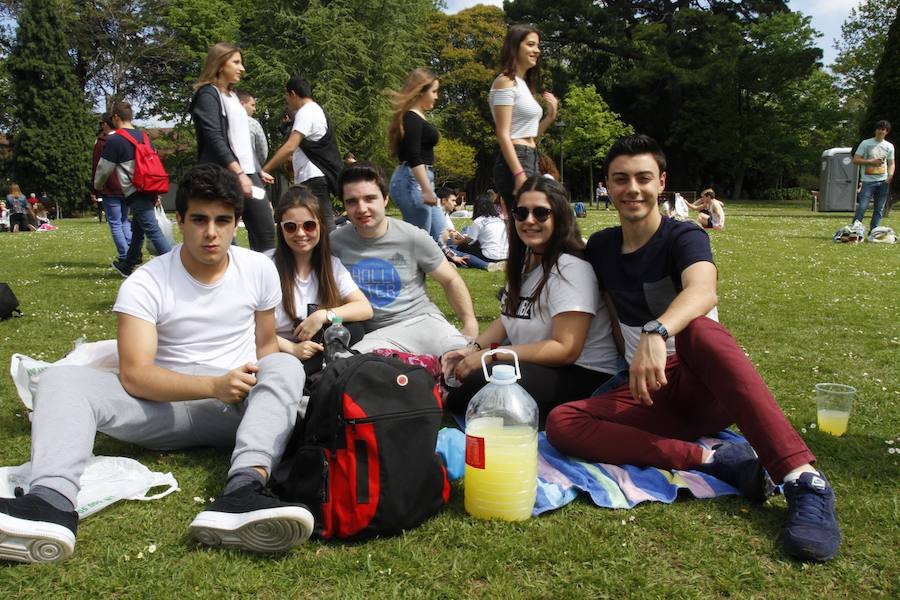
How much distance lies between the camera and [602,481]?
3.04 meters

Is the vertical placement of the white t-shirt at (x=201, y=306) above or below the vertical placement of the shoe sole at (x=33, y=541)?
above

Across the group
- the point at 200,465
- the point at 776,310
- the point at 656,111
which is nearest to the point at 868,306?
the point at 776,310

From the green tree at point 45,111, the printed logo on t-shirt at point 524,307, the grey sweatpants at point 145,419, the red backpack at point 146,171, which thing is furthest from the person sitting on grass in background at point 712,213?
the green tree at point 45,111

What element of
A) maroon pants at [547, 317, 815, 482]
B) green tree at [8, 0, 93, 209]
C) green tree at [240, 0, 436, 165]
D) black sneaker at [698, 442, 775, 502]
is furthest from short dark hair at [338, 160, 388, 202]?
green tree at [8, 0, 93, 209]

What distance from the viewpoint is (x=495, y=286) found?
8719 mm

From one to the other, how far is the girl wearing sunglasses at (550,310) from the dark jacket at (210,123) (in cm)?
301

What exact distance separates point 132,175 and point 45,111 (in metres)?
34.7

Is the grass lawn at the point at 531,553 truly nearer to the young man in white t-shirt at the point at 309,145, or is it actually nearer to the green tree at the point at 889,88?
the young man in white t-shirt at the point at 309,145

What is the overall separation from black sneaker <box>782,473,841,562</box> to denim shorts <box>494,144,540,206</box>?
325 cm

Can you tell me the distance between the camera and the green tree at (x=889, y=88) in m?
27.6

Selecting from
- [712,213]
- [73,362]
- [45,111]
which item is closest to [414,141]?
[73,362]

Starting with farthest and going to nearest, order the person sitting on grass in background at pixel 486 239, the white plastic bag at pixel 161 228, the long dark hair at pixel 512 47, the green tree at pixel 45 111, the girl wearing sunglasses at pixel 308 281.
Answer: the green tree at pixel 45 111 < the person sitting on grass in background at pixel 486 239 < the white plastic bag at pixel 161 228 < the long dark hair at pixel 512 47 < the girl wearing sunglasses at pixel 308 281

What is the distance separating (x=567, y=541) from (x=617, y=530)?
23 centimetres

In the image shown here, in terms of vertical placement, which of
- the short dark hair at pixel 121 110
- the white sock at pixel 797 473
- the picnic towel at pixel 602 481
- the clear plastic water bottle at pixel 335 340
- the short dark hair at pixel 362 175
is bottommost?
the picnic towel at pixel 602 481
